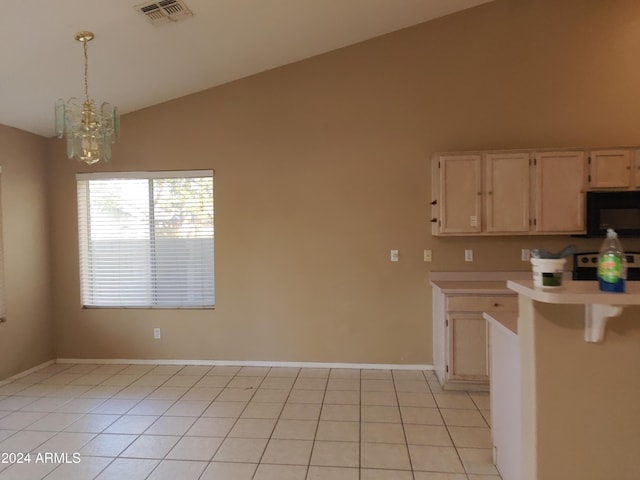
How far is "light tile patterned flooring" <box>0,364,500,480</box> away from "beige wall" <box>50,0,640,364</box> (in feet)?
1.60

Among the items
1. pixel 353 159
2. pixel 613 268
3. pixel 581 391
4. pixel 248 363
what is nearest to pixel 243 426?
pixel 248 363

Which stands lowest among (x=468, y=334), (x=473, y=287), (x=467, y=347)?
(x=467, y=347)

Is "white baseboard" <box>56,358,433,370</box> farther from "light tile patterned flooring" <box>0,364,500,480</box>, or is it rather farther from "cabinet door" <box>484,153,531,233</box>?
"cabinet door" <box>484,153,531,233</box>

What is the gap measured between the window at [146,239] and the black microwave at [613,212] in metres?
3.66

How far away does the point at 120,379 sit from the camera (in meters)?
3.84

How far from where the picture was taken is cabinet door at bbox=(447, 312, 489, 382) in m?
3.38

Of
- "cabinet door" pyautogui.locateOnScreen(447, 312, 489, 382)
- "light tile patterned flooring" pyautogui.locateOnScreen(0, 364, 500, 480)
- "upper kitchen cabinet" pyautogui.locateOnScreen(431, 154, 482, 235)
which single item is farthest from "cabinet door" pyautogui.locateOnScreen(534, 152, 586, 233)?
"light tile patterned flooring" pyautogui.locateOnScreen(0, 364, 500, 480)

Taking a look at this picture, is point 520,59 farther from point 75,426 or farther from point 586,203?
point 75,426

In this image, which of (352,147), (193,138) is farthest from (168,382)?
(352,147)

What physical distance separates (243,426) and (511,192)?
3016 mm

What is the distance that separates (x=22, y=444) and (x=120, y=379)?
1.19 metres

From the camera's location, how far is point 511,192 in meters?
3.51

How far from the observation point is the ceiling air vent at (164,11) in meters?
2.64

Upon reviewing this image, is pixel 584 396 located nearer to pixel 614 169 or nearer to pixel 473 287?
pixel 473 287
